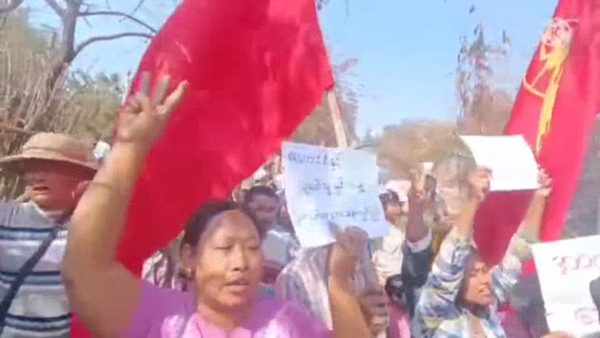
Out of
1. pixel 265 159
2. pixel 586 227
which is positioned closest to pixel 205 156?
pixel 265 159

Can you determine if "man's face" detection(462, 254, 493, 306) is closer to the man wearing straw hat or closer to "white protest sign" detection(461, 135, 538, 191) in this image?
"white protest sign" detection(461, 135, 538, 191)

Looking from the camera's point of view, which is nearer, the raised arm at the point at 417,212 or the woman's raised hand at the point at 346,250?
the woman's raised hand at the point at 346,250

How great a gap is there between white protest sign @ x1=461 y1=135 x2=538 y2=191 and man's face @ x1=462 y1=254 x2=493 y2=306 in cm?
23

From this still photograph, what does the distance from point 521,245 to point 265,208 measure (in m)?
0.81

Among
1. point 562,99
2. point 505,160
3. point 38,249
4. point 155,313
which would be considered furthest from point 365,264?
point 562,99

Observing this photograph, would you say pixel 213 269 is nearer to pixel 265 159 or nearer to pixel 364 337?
pixel 364 337

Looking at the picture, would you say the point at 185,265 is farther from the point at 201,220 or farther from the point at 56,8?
the point at 56,8

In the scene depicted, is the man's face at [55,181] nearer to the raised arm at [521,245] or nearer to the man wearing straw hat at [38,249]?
the man wearing straw hat at [38,249]

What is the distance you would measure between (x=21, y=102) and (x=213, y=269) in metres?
1.37

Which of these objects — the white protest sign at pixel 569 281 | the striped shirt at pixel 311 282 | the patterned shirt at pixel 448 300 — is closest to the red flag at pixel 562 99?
the white protest sign at pixel 569 281

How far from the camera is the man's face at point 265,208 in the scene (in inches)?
127

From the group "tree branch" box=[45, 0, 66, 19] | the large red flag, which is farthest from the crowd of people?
"tree branch" box=[45, 0, 66, 19]

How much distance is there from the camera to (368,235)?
8.34 feet

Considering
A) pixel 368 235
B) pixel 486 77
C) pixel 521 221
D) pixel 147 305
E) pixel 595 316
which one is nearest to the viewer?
pixel 147 305
